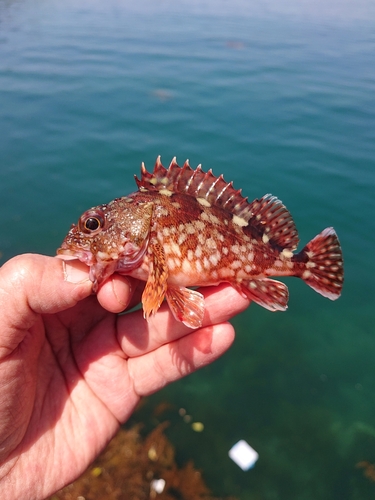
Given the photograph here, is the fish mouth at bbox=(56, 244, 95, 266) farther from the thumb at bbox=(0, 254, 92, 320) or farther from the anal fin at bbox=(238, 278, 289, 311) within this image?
the anal fin at bbox=(238, 278, 289, 311)

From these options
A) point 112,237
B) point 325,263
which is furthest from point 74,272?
point 325,263

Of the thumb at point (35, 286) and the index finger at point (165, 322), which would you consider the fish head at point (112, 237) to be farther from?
the index finger at point (165, 322)

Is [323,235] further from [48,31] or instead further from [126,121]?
[48,31]

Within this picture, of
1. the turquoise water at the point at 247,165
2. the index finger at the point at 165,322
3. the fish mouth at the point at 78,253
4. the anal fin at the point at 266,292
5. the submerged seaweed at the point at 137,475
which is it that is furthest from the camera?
the turquoise water at the point at 247,165

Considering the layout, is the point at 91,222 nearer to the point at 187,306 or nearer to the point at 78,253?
the point at 78,253

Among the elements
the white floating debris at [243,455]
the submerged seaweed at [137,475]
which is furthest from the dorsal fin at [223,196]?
the submerged seaweed at [137,475]

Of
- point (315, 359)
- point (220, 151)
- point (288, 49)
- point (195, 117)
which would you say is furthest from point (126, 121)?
point (288, 49)
